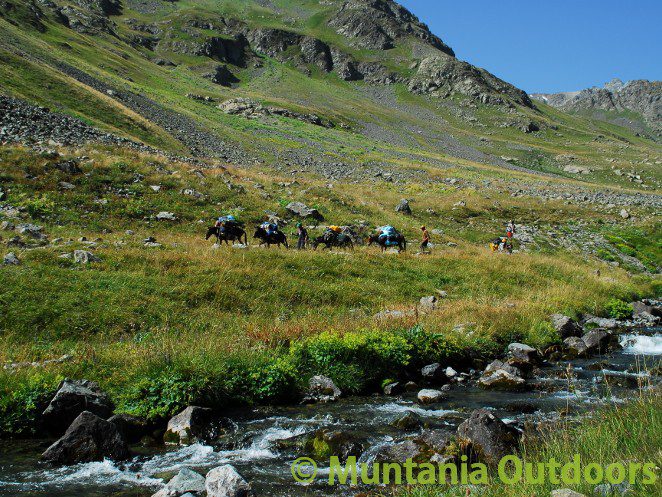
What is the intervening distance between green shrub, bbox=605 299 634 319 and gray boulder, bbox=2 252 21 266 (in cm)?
2398

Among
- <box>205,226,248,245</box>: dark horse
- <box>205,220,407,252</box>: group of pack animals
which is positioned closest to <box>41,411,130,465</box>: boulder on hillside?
<box>205,220,407,252</box>: group of pack animals

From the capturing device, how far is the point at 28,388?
324 inches

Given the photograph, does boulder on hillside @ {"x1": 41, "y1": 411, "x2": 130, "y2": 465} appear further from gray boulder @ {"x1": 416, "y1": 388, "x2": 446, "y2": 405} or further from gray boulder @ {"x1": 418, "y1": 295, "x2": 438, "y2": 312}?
gray boulder @ {"x1": 418, "y1": 295, "x2": 438, "y2": 312}

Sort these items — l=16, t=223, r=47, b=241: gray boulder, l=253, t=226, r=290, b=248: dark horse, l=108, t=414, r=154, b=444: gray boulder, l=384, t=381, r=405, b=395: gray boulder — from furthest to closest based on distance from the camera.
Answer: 1. l=253, t=226, r=290, b=248: dark horse
2. l=16, t=223, r=47, b=241: gray boulder
3. l=384, t=381, r=405, b=395: gray boulder
4. l=108, t=414, r=154, b=444: gray boulder

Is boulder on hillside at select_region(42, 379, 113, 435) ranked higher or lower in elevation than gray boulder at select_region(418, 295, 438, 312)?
lower

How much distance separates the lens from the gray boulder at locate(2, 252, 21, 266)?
576 inches

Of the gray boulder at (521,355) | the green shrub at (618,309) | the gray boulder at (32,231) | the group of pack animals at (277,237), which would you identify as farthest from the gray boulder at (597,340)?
the gray boulder at (32,231)

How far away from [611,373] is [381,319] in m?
6.58

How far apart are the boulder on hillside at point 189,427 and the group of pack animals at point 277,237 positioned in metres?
14.3

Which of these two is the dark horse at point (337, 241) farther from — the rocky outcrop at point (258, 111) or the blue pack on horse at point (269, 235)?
the rocky outcrop at point (258, 111)

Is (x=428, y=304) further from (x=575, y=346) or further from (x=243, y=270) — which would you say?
(x=243, y=270)

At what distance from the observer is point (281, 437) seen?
26.8 feet

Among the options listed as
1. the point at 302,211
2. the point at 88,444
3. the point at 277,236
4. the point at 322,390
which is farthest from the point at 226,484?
the point at 302,211

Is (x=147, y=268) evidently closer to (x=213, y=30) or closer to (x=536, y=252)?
(x=536, y=252)
